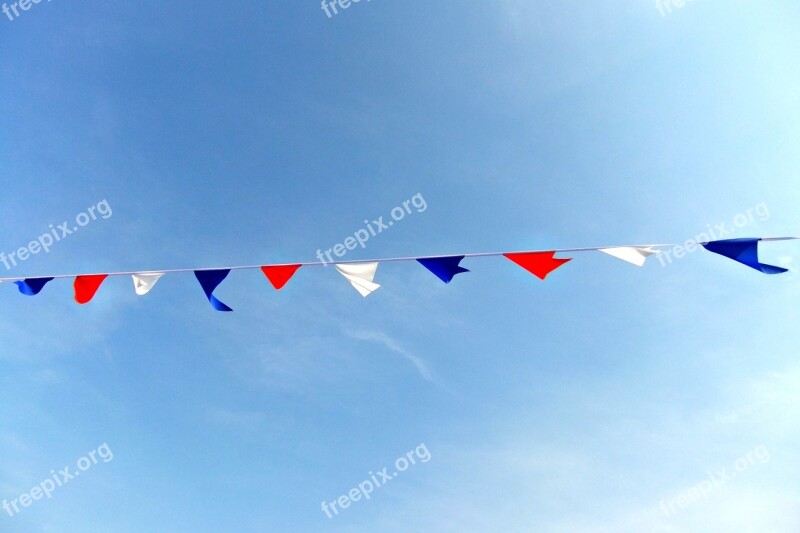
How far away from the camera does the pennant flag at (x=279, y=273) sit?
782cm

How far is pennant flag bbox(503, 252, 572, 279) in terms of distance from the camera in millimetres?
7371

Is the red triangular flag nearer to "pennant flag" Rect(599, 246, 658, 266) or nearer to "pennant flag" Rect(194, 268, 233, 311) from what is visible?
"pennant flag" Rect(194, 268, 233, 311)

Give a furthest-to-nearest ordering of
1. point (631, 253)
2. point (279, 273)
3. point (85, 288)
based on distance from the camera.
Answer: point (85, 288) → point (279, 273) → point (631, 253)

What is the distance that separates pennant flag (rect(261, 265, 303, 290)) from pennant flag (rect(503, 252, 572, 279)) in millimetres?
3464

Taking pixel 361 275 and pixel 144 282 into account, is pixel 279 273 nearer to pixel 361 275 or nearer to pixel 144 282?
pixel 361 275

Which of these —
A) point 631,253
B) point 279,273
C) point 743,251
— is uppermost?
point 279,273

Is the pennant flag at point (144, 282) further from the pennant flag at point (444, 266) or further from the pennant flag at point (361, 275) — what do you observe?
the pennant flag at point (444, 266)

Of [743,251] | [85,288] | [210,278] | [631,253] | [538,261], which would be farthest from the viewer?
[85,288]

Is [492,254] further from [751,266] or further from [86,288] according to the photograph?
[86,288]

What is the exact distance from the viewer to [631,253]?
718cm

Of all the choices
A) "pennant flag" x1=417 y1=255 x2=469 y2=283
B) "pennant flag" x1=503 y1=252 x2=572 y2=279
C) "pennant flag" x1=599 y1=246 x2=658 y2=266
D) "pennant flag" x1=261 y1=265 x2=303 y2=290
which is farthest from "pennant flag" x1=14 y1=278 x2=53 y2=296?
"pennant flag" x1=599 y1=246 x2=658 y2=266

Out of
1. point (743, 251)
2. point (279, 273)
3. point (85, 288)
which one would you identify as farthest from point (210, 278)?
point (743, 251)

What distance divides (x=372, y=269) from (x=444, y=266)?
1.12 metres

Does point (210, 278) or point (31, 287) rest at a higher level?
point (31, 287)
